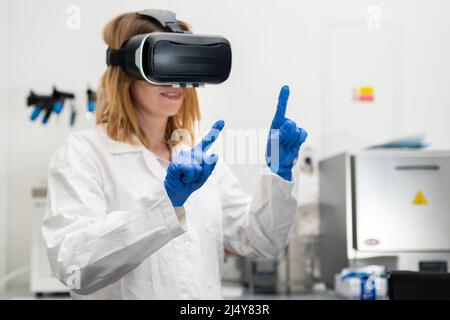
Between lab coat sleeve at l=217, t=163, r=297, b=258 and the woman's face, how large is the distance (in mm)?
138

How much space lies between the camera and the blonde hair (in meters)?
0.81

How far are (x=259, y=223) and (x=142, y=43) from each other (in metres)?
0.50

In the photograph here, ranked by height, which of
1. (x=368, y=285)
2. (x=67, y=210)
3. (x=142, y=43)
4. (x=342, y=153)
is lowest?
(x=368, y=285)

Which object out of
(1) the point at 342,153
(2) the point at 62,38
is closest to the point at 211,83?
(2) the point at 62,38

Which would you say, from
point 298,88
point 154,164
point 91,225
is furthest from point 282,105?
point 91,225

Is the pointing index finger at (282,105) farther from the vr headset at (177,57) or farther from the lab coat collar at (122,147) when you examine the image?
the lab coat collar at (122,147)

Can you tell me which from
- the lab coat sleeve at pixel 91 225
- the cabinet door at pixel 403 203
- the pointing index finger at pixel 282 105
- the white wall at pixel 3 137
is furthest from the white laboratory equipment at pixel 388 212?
the white wall at pixel 3 137

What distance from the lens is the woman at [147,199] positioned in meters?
0.83

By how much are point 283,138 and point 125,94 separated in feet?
0.83

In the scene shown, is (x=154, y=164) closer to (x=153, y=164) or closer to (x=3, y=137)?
(x=153, y=164)

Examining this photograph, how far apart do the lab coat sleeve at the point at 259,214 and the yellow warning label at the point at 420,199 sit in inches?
7.9

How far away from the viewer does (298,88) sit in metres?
0.84

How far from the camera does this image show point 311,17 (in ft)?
2.81
